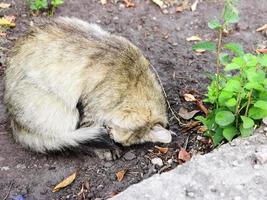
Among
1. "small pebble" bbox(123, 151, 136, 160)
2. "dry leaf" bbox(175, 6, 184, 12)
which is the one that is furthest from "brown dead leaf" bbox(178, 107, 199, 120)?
"dry leaf" bbox(175, 6, 184, 12)

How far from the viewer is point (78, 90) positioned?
151 inches

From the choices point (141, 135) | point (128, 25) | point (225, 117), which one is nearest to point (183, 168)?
point (225, 117)

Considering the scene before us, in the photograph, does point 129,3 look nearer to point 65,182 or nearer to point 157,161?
point 157,161

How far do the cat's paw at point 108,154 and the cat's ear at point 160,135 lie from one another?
0.28m

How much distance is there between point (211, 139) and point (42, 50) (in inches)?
54.1

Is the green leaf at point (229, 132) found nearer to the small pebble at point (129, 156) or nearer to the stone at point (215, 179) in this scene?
the stone at point (215, 179)

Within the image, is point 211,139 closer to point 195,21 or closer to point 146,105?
point 146,105

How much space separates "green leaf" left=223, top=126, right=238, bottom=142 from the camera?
11.3 feet

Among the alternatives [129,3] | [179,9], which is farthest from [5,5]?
[179,9]

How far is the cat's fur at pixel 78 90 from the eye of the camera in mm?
3807

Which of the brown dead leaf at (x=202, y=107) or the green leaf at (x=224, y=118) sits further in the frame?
the brown dead leaf at (x=202, y=107)

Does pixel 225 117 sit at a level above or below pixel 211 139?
above

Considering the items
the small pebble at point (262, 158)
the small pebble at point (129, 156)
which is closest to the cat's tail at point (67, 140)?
the small pebble at point (129, 156)

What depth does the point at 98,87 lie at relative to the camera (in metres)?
3.81
